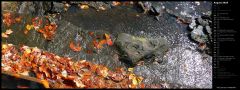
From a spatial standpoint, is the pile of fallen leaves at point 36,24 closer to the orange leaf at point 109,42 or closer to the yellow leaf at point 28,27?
the yellow leaf at point 28,27

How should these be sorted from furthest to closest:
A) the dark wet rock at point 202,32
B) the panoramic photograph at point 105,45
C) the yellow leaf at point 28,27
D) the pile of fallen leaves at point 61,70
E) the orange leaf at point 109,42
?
1. the dark wet rock at point 202,32
2. the orange leaf at point 109,42
3. the yellow leaf at point 28,27
4. the panoramic photograph at point 105,45
5. the pile of fallen leaves at point 61,70

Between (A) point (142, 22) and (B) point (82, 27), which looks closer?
(B) point (82, 27)

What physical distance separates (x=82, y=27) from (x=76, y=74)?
9.98 feet

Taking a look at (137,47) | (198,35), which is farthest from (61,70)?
(198,35)

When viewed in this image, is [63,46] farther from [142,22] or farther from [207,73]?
[207,73]

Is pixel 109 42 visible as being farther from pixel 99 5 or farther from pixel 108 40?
pixel 99 5

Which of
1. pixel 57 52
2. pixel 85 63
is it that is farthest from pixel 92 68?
pixel 57 52

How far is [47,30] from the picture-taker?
13.7 metres

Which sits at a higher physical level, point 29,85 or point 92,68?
point 29,85

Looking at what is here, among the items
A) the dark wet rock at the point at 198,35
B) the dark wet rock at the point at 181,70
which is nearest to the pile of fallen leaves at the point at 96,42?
the dark wet rock at the point at 181,70

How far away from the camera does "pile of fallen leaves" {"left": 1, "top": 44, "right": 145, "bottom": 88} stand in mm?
11461

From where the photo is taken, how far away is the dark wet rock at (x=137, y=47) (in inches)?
526

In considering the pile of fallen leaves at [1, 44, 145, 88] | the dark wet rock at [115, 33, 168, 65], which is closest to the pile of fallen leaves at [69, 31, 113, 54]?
the dark wet rock at [115, 33, 168, 65]

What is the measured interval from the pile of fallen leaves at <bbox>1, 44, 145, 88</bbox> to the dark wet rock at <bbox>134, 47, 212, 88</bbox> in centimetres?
62
